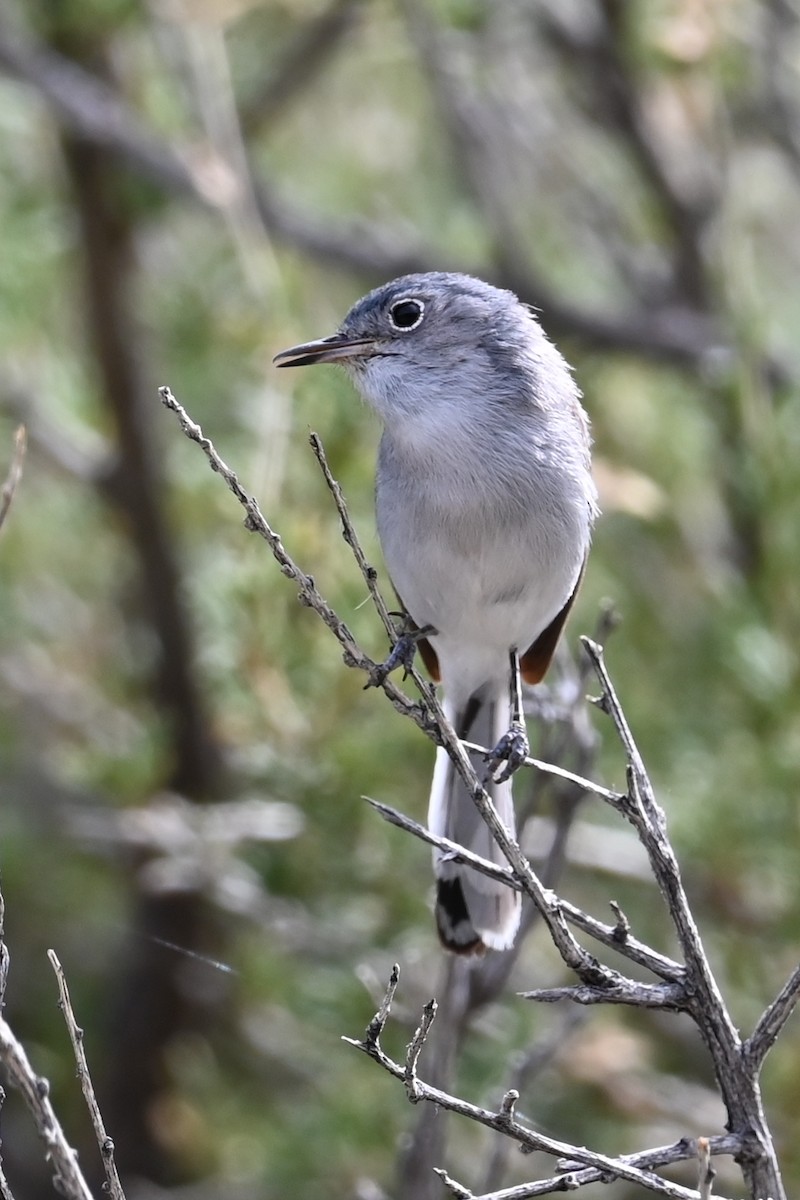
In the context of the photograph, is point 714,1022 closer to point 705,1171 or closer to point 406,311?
point 705,1171

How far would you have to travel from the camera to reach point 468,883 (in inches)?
131

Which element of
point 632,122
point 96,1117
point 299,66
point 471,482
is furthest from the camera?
point 299,66

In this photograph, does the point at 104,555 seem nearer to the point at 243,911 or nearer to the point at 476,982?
the point at 243,911

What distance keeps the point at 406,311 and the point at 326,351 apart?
0.81 ft

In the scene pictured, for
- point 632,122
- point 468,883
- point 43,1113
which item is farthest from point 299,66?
point 43,1113

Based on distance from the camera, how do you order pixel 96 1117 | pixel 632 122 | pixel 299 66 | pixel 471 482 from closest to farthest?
1. pixel 96 1117
2. pixel 471 482
3. pixel 632 122
4. pixel 299 66

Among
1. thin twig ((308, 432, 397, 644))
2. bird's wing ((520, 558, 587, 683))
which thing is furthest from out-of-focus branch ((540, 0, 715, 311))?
thin twig ((308, 432, 397, 644))

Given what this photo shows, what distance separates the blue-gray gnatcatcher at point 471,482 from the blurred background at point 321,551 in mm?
350

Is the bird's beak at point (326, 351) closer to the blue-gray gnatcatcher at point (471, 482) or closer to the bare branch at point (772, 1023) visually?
the blue-gray gnatcatcher at point (471, 482)

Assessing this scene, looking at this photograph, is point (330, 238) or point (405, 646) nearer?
point (405, 646)

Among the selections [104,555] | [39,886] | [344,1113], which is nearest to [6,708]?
[39,886]

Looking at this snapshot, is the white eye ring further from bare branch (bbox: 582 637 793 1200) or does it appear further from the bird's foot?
bare branch (bbox: 582 637 793 1200)

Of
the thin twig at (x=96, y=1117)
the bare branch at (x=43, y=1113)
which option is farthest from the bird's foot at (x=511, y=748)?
the bare branch at (x=43, y=1113)

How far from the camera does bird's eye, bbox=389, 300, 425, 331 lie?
3570 millimetres
